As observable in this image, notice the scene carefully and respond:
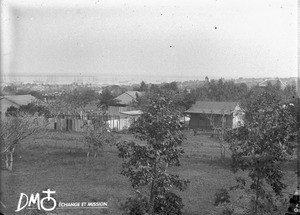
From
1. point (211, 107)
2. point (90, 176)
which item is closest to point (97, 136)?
point (90, 176)

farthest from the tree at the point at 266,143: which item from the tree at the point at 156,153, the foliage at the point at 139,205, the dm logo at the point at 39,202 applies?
the dm logo at the point at 39,202

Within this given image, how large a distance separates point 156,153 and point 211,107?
27.3 ft

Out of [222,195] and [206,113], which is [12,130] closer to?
[222,195]

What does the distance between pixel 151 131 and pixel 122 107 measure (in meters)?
9.95

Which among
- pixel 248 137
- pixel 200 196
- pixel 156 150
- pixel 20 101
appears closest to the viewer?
pixel 156 150

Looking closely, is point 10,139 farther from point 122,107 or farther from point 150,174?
point 122,107

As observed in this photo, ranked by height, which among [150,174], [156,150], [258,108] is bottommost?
[150,174]

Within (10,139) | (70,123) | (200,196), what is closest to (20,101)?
(70,123)

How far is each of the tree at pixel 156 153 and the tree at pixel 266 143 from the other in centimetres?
68

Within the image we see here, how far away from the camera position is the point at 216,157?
7.86 m

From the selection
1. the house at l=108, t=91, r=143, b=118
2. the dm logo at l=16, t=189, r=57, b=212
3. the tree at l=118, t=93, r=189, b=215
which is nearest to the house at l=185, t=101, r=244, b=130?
the house at l=108, t=91, r=143, b=118

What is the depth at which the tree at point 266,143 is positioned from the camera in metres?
3.27

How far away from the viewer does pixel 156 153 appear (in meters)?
3.16

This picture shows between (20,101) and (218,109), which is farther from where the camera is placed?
(218,109)
